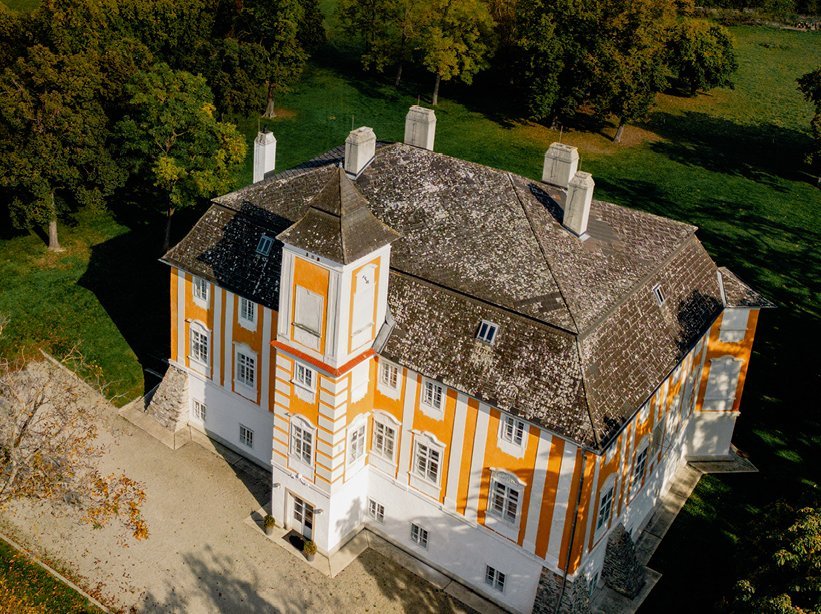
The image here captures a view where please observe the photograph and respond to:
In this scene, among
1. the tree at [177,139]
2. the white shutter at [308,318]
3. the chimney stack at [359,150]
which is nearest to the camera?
the white shutter at [308,318]

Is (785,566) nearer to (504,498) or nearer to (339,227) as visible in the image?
(504,498)

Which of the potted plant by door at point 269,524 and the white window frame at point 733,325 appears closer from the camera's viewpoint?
the potted plant by door at point 269,524

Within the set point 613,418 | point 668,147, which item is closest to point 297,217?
point 613,418

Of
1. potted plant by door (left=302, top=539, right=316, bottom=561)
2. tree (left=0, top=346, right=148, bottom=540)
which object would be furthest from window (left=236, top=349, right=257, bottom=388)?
→ potted plant by door (left=302, top=539, right=316, bottom=561)

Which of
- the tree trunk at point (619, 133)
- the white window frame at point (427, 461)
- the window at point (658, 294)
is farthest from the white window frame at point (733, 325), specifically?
the tree trunk at point (619, 133)

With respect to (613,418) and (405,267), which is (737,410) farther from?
(405,267)

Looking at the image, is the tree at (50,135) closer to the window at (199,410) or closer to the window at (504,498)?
the window at (199,410)
